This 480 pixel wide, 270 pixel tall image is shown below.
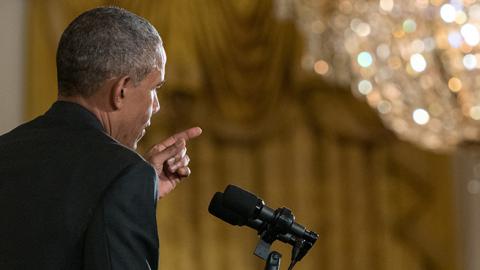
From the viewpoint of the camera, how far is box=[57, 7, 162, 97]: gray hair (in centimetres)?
237

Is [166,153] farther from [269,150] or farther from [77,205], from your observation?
[269,150]

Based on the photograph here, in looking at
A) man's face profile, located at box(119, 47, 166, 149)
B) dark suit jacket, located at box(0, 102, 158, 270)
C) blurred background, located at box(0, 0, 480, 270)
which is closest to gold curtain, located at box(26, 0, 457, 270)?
blurred background, located at box(0, 0, 480, 270)

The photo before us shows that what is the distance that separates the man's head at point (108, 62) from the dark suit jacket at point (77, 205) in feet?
0.45

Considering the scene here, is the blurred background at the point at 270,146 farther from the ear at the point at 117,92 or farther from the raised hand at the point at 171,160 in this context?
the ear at the point at 117,92

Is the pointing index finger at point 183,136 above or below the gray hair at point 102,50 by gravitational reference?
below

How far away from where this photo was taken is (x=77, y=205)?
7.04ft

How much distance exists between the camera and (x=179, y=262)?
6.04 meters

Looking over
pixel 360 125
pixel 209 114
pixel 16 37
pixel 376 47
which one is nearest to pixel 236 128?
pixel 209 114

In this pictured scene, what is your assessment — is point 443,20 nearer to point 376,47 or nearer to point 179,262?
point 376,47

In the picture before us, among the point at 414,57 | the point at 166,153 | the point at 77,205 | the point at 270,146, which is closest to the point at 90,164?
the point at 77,205

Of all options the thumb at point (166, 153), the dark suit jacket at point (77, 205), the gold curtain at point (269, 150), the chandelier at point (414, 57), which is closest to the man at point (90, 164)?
the dark suit jacket at point (77, 205)

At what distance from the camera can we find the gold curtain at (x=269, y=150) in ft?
19.8

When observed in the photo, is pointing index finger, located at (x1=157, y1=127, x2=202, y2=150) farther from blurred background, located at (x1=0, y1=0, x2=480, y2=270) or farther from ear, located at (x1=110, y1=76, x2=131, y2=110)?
blurred background, located at (x1=0, y1=0, x2=480, y2=270)

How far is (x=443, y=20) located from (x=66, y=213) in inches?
88.0
